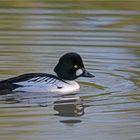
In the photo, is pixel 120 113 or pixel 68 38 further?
pixel 68 38

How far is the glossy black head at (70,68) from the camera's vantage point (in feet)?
43.2

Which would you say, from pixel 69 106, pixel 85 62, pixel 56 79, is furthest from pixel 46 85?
pixel 85 62

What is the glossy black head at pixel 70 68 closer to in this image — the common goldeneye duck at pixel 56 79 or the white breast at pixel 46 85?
the common goldeneye duck at pixel 56 79

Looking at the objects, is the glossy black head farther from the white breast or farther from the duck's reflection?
the duck's reflection

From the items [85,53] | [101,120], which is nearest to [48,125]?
[101,120]

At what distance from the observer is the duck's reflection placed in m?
11.8

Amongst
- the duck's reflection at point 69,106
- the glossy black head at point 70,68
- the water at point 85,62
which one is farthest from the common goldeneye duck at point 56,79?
the duck's reflection at point 69,106

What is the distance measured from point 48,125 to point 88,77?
261 centimetres

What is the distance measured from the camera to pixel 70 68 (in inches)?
523

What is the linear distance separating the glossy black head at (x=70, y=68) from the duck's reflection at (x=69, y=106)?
60 centimetres

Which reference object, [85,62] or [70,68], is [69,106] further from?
[85,62]

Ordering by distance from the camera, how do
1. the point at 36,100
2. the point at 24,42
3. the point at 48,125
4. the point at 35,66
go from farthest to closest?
1. the point at 24,42
2. the point at 35,66
3. the point at 36,100
4. the point at 48,125

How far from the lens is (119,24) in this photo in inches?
706

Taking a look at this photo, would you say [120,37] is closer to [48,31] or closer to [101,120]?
[48,31]
